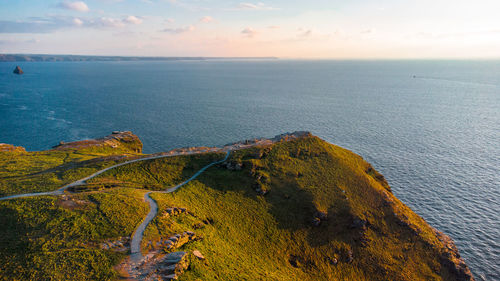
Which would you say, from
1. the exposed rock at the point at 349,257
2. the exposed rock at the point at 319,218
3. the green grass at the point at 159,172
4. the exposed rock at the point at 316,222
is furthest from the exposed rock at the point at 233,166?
the exposed rock at the point at 349,257

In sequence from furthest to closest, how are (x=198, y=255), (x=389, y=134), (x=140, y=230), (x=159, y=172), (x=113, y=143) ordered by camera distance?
(x=389, y=134) → (x=113, y=143) → (x=159, y=172) → (x=140, y=230) → (x=198, y=255)

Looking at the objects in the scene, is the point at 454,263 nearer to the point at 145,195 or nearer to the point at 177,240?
the point at 177,240

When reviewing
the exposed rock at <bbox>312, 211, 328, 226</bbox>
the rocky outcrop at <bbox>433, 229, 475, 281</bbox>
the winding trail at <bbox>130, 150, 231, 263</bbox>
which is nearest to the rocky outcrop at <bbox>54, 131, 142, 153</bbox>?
the winding trail at <bbox>130, 150, 231, 263</bbox>

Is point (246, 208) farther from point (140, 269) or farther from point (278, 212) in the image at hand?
point (140, 269)

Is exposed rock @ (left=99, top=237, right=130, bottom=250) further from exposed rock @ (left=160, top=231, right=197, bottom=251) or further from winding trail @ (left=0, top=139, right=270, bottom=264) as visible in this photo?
exposed rock @ (left=160, top=231, right=197, bottom=251)

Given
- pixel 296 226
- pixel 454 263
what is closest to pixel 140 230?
pixel 296 226

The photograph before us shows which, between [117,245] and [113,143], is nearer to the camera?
[117,245]

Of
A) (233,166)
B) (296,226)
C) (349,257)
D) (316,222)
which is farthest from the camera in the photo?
(233,166)

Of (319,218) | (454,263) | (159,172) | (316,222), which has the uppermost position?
(159,172)
